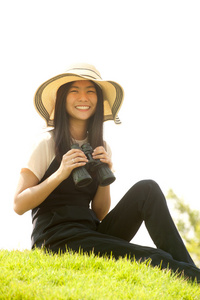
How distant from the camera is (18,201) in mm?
4094

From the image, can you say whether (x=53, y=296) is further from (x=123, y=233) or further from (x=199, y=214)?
(x=199, y=214)

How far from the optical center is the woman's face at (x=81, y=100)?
4488mm

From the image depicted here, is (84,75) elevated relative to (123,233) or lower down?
elevated

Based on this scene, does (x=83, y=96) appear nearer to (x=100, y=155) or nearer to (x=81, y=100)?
(x=81, y=100)

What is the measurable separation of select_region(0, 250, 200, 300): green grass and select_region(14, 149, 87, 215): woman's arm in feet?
1.52

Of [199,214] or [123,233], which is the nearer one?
[123,233]

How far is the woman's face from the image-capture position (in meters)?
4.49

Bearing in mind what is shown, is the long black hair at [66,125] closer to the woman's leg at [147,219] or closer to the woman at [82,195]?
the woman at [82,195]

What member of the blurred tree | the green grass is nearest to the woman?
the green grass

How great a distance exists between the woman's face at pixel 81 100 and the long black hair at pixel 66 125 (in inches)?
1.9

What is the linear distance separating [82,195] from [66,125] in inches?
29.5

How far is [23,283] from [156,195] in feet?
4.99

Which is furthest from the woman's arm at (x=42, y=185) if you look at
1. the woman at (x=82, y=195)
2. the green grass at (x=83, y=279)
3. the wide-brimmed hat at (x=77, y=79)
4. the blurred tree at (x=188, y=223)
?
the blurred tree at (x=188, y=223)

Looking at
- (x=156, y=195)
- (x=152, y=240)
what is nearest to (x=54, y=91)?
(x=156, y=195)
